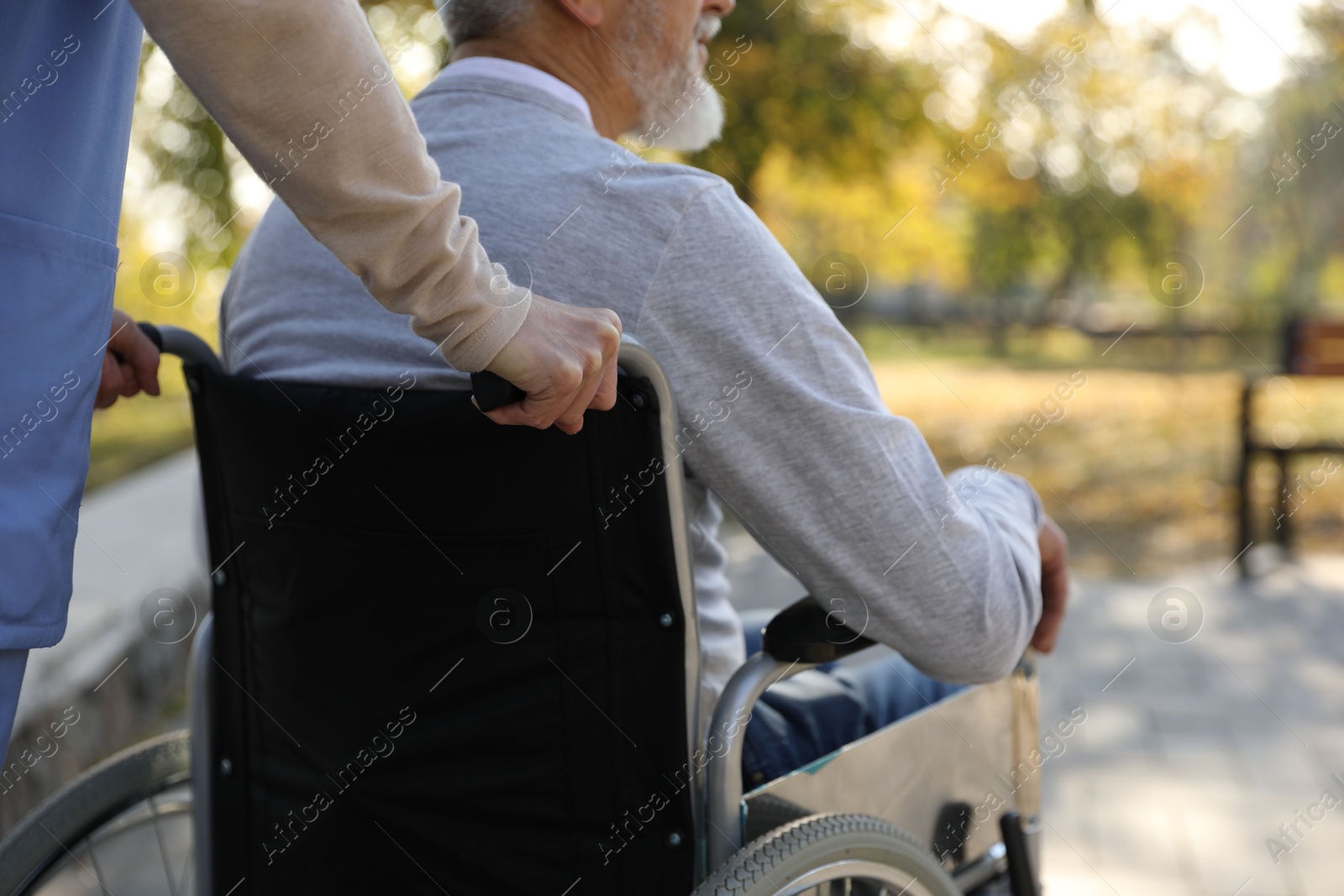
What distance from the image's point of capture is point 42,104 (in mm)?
951

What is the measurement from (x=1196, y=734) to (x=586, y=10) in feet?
9.67

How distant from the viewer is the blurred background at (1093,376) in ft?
10.6

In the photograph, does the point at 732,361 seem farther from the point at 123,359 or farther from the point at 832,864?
the point at 123,359

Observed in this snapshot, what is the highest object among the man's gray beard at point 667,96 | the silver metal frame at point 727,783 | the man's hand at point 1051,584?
the man's gray beard at point 667,96

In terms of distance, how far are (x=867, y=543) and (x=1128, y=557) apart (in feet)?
17.7

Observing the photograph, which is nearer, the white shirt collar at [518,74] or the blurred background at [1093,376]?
the white shirt collar at [518,74]

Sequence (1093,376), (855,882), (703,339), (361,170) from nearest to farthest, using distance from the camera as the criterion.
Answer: (361,170) < (703,339) < (855,882) < (1093,376)

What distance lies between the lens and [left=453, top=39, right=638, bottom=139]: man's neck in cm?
149

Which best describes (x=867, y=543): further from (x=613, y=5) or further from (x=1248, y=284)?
(x=1248, y=284)

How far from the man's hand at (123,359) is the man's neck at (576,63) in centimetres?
51

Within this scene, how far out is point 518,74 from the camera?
1.44 m

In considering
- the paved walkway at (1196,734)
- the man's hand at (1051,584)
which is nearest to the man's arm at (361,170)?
the man's hand at (1051,584)

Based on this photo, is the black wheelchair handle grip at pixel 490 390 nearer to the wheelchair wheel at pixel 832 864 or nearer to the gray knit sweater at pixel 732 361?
the gray knit sweater at pixel 732 361

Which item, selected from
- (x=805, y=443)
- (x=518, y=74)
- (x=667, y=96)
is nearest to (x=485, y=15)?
(x=518, y=74)
